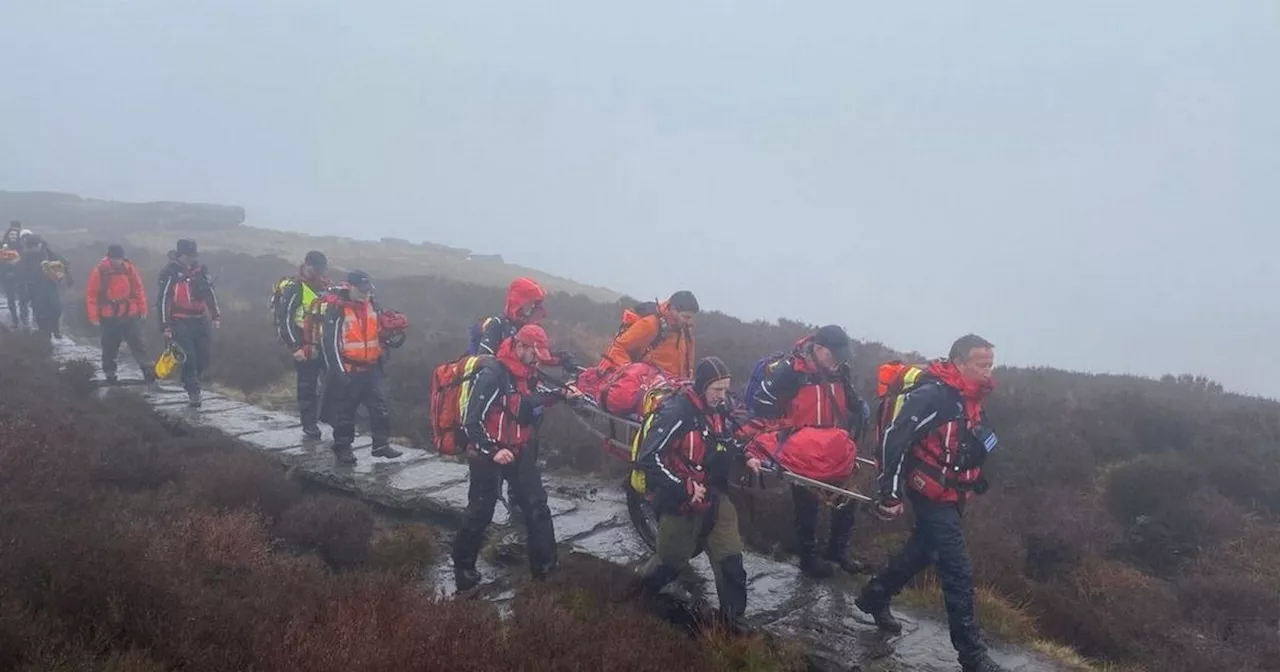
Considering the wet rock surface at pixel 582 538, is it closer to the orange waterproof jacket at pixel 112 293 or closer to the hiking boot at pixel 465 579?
the hiking boot at pixel 465 579

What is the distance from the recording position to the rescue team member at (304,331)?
10016mm

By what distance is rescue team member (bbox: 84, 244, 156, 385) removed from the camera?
1202cm

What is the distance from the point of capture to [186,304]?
37.7 feet

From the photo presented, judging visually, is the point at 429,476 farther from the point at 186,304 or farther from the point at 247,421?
the point at 186,304

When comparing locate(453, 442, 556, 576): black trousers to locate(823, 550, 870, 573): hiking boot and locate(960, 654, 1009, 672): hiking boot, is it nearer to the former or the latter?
locate(823, 550, 870, 573): hiking boot

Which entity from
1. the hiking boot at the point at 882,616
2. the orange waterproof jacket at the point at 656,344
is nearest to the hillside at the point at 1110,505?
the hiking boot at the point at 882,616

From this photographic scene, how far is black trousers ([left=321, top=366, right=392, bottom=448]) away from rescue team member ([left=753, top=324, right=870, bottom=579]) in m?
4.24

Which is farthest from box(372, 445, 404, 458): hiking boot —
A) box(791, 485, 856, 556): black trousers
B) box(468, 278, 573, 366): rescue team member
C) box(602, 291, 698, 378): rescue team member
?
box(791, 485, 856, 556): black trousers

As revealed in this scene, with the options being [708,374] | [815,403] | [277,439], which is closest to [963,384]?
[815,403]

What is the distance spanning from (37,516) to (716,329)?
13.5 meters

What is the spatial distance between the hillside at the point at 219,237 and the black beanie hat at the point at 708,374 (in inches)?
1008

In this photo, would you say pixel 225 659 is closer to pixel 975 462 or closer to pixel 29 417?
pixel 975 462

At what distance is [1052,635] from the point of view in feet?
21.1

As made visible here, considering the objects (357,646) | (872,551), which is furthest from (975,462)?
(357,646)
